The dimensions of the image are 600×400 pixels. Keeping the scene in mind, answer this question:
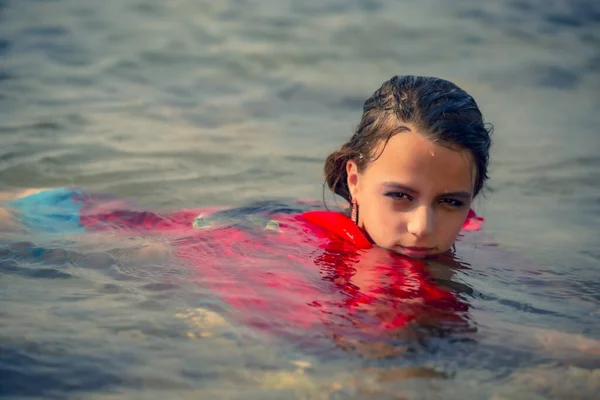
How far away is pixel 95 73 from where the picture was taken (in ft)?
25.9

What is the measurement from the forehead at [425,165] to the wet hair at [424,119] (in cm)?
3

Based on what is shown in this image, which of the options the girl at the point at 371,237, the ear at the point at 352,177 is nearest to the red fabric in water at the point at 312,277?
the girl at the point at 371,237

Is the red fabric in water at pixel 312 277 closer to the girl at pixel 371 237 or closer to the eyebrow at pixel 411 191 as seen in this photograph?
the girl at pixel 371 237

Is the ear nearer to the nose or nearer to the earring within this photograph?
the earring

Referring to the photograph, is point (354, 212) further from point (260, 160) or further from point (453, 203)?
point (260, 160)

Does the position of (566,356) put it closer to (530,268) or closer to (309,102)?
(530,268)

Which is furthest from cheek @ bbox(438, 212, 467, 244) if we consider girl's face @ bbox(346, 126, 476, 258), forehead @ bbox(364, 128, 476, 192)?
forehead @ bbox(364, 128, 476, 192)

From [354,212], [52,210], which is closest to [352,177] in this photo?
[354,212]

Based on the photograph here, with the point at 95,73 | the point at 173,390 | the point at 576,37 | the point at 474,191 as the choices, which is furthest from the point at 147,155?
the point at 576,37

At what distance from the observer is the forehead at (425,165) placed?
138 inches

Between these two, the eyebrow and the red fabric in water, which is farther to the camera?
the eyebrow

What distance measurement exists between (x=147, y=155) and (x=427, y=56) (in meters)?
Result: 3.69

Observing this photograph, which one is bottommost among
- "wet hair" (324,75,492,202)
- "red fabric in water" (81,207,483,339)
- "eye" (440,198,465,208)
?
"red fabric in water" (81,207,483,339)

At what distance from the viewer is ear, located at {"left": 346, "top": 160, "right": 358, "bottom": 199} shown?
391cm
